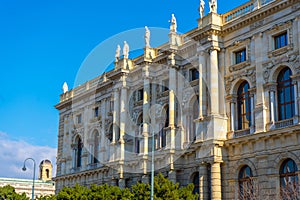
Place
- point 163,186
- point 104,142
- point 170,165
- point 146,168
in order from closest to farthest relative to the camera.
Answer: point 163,186 < point 170,165 < point 146,168 < point 104,142

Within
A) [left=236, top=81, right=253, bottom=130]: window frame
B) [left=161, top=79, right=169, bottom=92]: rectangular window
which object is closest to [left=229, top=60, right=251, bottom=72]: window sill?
[left=236, top=81, right=253, bottom=130]: window frame

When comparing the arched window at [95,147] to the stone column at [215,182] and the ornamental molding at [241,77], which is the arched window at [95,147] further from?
the ornamental molding at [241,77]

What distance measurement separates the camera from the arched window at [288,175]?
1326 inches

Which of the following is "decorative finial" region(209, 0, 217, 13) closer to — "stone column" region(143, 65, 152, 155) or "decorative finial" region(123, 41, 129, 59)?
"stone column" region(143, 65, 152, 155)

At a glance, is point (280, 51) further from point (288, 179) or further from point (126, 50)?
point (126, 50)

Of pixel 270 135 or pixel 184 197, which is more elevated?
pixel 270 135

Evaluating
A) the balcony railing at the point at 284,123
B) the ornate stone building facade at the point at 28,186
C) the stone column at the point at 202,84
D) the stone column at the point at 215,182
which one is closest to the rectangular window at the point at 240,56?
the stone column at the point at 202,84

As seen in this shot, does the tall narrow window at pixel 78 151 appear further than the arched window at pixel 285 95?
Yes

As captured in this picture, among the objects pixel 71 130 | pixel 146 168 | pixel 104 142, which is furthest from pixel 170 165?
pixel 71 130

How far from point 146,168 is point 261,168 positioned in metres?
12.1

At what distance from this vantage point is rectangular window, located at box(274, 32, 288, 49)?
36.4 meters

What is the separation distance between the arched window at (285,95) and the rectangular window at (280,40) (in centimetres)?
168

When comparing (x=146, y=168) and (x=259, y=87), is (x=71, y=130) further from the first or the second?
(x=259, y=87)

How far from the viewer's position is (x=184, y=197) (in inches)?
1371
